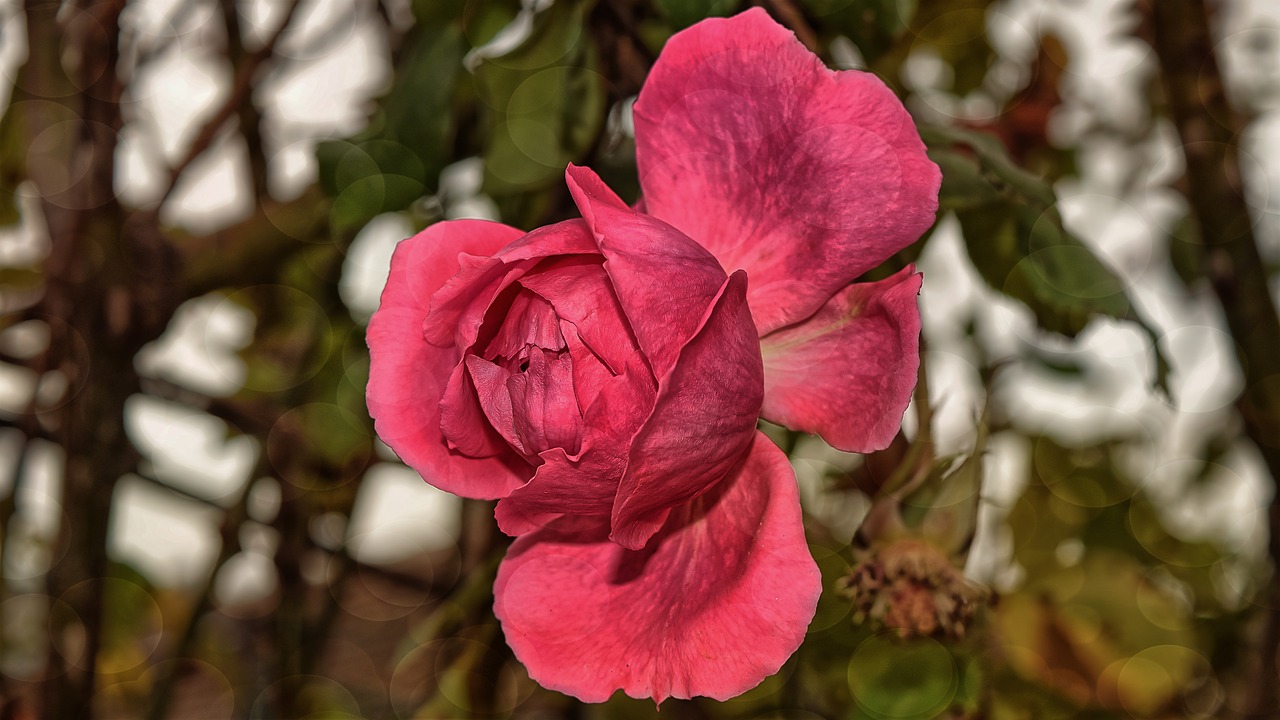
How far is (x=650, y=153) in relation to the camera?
0.31 m

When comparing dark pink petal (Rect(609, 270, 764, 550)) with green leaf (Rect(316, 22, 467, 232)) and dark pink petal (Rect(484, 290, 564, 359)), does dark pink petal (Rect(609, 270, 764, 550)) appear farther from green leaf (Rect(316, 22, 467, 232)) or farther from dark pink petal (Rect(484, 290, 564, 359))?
green leaf (Rect(316, 22, 467, 232))

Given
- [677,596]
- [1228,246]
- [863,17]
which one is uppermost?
[863,17]

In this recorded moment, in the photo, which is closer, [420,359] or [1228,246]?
[420,359]

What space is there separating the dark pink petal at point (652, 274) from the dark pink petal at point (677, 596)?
61mm

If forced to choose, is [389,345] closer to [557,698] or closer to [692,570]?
[692,570]

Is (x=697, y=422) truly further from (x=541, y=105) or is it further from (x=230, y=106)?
(x=230, y=106)

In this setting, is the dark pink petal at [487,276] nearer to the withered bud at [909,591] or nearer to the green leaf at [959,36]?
the withered bud at [909,591]

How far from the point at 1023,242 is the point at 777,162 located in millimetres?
158

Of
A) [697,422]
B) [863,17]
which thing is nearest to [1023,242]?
[863,17]

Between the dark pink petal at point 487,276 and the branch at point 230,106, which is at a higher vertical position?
the dark pink petal at point 487,276

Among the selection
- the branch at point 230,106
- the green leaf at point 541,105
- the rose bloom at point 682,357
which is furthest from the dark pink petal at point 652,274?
the branch at point 230,106

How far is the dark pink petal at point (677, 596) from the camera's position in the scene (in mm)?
266

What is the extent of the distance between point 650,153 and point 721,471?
11 cm

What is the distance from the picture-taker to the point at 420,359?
300mm
